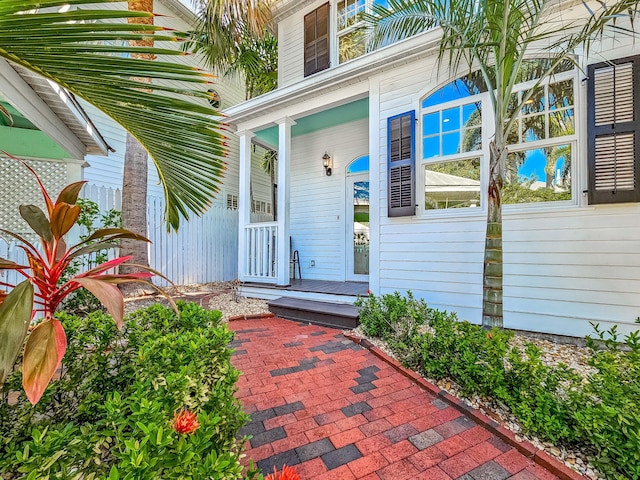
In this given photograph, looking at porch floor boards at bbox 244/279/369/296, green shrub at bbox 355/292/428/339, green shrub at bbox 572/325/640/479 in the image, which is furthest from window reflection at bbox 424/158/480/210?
green shrub at bbox 572/325/640/479

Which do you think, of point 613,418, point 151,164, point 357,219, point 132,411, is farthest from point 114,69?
point 151,164

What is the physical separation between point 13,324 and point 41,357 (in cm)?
11

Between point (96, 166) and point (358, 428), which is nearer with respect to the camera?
point (358, 428)

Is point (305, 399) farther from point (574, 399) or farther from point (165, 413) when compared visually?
point (574, 399)

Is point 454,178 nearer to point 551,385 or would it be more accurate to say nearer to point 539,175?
point 539,175

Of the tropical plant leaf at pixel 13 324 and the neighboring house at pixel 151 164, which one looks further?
the neighboring house at pixel 151 164

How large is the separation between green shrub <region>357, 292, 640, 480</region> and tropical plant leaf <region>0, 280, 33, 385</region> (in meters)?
2.38

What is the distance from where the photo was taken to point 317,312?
414 cm

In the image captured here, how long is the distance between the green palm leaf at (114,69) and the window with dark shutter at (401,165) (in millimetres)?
3012

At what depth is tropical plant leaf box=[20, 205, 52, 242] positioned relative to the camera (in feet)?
3.42

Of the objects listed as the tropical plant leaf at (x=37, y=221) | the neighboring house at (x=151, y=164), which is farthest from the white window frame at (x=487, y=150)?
the tropical plant leaf at (x=37, y=221)

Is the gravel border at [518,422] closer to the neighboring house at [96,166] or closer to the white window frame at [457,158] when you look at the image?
the white window frame at [457,158]

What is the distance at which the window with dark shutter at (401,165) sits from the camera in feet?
13.5

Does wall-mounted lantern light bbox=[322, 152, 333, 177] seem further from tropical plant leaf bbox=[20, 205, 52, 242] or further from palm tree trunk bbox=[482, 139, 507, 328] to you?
tropical plant leaf bbox=[20, 205, 52, 242]
